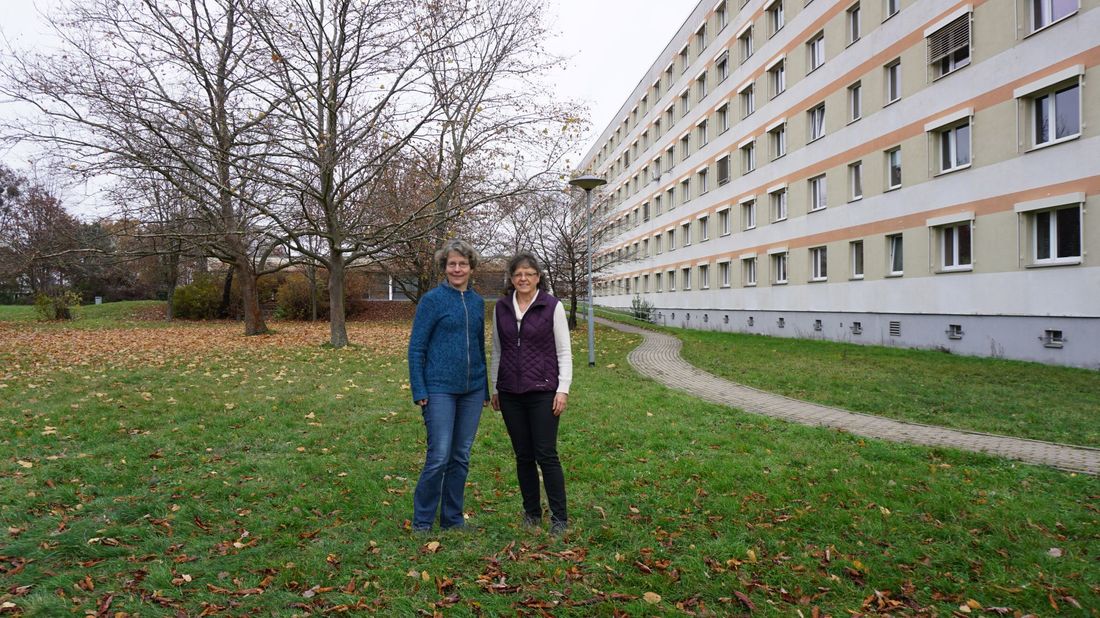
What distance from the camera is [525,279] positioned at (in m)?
3.85

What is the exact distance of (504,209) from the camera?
1562 cm

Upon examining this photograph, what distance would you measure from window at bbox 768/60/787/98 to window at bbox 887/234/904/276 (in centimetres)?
853

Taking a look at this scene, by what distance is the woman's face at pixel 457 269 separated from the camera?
12.7 ft

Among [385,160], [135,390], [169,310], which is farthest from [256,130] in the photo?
[169,310]

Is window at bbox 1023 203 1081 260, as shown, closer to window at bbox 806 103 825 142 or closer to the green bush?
window at bbox 806 103 825 142

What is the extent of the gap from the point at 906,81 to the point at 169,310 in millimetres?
33183

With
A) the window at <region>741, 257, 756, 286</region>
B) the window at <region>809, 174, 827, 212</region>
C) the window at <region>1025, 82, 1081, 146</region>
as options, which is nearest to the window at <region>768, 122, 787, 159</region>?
the window at <region>809, 174, 827, 212</region>

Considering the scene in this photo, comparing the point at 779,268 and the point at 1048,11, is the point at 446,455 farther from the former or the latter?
the point at 779,268

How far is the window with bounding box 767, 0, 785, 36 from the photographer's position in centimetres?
2369

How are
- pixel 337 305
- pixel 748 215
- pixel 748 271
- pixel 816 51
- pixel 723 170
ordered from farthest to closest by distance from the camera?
pixel 723 170 → pixel 748 215 → pixel 748 271 → pixel 816 51 → pixel 337 305

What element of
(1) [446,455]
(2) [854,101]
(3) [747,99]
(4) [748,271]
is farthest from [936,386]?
(3) [747,99]

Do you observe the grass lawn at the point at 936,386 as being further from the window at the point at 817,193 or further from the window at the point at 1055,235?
the window at the point at 817,193

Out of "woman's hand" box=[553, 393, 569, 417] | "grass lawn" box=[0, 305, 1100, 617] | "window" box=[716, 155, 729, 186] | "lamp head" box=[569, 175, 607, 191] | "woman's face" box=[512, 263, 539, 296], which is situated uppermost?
"window" box=[716, 155, 729, 186]

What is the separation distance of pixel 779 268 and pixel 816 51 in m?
8.04
